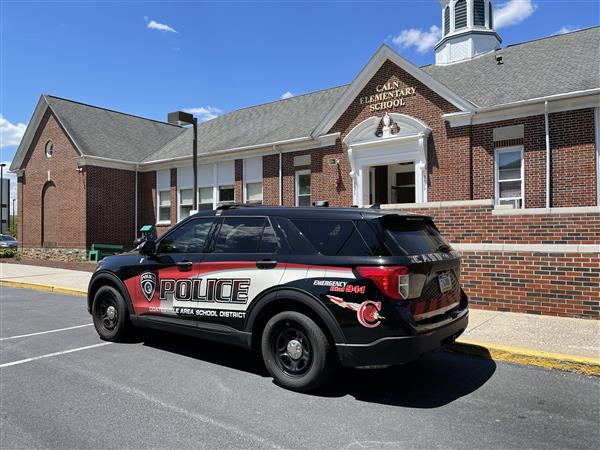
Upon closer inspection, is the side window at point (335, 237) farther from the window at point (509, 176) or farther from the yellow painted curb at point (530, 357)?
the window at point (509, 176)

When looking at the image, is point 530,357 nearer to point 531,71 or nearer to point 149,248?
point 149,248

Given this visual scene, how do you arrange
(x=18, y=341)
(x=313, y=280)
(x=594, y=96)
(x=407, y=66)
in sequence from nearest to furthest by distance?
1. (x=313, y=280)
2. (x=18, y=341)
3. (x=594, y=96)
4. (x=407, y=66)

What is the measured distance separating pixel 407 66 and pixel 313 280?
452 inches

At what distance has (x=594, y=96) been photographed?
11.6 meters

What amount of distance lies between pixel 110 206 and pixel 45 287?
10.6 m

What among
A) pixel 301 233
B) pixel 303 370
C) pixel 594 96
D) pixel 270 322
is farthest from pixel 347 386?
pixel 594 96

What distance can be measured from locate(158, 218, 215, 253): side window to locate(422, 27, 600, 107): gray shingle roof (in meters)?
10.3

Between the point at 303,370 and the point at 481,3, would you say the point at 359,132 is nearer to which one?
the point at 303,370

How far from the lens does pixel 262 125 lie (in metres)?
20.2

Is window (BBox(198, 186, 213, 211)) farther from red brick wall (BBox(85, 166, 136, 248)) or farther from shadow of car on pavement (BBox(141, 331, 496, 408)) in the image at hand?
shadow of car on pavement (BBox(141, 331, 496, 408))

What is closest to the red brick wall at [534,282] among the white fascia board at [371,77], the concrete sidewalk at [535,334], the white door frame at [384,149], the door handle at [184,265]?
the concrete sidewalk at [535,334]

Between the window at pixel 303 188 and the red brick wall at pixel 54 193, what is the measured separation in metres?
10.4

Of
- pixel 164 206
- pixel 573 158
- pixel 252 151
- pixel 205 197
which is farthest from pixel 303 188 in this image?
pixel 573 158

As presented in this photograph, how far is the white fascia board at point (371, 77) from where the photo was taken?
527 inches
